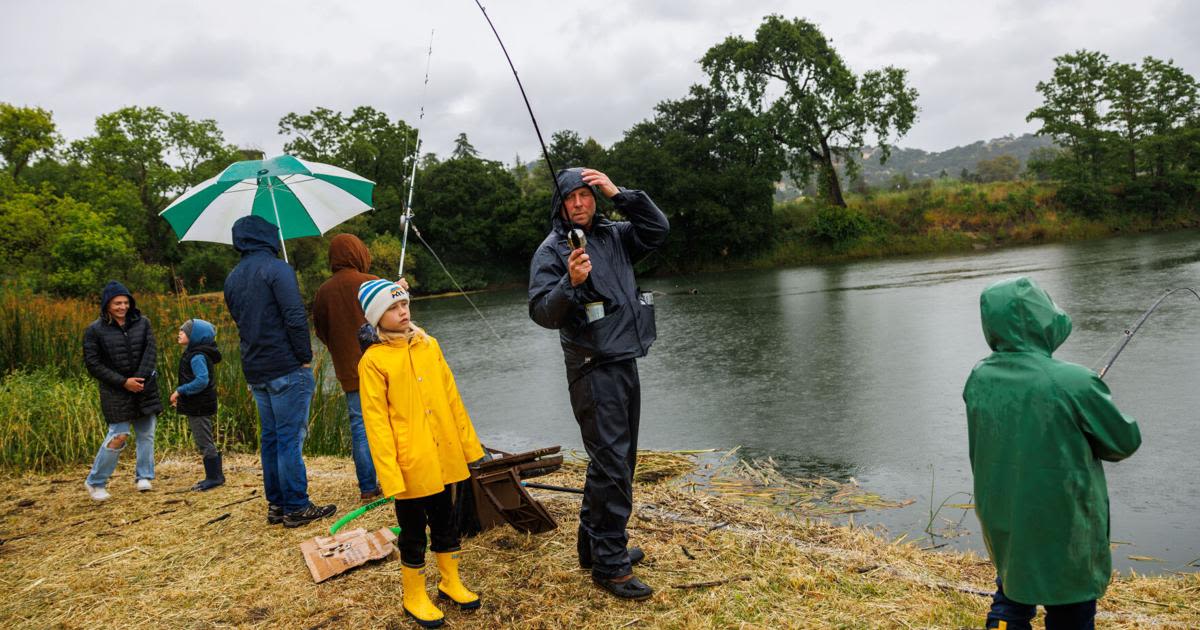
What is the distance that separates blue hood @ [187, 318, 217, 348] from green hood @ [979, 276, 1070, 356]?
5.67 meters

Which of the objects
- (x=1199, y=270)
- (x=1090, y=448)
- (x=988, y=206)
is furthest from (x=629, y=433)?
(x=988, y=206)

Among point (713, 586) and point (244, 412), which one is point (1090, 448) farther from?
point (244, 412)

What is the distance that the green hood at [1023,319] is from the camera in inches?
90.5

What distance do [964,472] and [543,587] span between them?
369 centimetres

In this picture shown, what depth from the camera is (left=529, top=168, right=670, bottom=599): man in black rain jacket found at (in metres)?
3.22

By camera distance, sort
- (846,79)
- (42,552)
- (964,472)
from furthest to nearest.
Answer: (846,79) < (964,472) < (42,552)

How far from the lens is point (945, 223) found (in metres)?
33.9

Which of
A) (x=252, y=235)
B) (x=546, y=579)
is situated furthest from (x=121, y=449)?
(x=546, y=579)

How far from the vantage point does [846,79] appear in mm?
36125

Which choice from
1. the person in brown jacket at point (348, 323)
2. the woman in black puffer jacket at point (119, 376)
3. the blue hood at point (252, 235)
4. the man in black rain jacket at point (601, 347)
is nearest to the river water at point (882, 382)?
the man in black rain jacket at point (601, 347)

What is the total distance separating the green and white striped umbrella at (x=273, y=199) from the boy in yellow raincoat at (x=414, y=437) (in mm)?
2316

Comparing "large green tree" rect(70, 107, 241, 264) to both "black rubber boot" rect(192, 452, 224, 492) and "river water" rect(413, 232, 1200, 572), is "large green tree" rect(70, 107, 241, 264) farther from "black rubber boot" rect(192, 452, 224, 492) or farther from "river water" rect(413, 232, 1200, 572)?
"black rubber boot" rect(192, 452, 224, 492)

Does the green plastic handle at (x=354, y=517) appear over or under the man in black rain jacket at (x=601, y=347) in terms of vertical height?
under

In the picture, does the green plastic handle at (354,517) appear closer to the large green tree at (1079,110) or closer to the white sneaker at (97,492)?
the white sneaker at (97,492)
